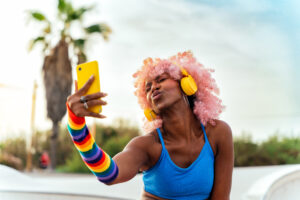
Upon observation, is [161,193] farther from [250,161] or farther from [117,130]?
[117,130]

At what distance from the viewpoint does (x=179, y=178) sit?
186 cm

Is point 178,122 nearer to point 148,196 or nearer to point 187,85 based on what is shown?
point 187,85

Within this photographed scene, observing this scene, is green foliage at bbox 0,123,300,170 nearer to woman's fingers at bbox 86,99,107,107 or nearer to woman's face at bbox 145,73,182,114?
woman's face at bbox 145,73,182,114

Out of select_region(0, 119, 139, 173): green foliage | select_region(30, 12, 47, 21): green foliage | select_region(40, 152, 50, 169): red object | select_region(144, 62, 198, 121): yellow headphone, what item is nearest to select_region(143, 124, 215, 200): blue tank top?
select_region(144, 62, 198, 121): yellow headphone

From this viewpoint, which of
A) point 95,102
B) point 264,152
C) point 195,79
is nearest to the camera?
point 95,102

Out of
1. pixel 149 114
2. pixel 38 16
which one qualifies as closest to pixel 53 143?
pixel 38 16

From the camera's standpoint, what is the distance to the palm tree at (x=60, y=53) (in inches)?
531

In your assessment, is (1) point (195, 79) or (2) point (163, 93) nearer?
(2) point (163, 93)

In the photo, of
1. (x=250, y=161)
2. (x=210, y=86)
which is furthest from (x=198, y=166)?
(x=250, y=161)

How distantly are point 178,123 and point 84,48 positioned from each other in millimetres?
11658

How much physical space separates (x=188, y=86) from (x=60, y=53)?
39.8 ft

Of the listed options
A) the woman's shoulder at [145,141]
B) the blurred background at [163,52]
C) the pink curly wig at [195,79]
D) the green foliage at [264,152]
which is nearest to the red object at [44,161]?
the blurred background at [163,52]

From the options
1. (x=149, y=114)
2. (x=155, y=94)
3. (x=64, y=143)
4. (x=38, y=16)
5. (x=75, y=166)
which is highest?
(x=38, y=16)

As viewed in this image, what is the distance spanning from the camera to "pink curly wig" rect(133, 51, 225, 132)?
2023 millimetres
